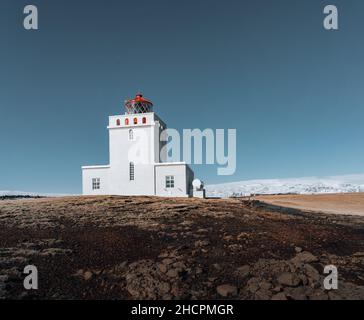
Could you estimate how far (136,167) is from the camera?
29.9 metres

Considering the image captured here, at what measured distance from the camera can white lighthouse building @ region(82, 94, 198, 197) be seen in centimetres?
2911

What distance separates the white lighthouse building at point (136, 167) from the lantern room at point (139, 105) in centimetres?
67

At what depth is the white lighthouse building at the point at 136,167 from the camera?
95.5 feet

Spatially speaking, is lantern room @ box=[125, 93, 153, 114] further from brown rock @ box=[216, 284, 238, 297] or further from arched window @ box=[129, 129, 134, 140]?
brown rock @ box=[216, 284, 238, 297]

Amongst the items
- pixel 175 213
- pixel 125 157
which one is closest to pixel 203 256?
pixel 175 213

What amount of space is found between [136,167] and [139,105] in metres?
7.18

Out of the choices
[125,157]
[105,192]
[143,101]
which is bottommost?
[105,192]

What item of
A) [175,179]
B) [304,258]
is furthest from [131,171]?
[304,258]

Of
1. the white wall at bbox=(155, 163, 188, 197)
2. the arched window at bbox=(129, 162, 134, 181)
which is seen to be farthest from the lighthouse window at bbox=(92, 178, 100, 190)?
the white wall at bbox=(155, 163, 188, 197)

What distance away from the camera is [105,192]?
1191 inches

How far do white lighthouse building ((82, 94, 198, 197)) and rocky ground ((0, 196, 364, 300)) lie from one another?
1524 cm

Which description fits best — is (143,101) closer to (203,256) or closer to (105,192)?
(105,192)

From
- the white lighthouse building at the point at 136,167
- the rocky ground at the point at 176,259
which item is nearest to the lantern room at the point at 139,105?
the white lighthouse building at the point at 136,167
